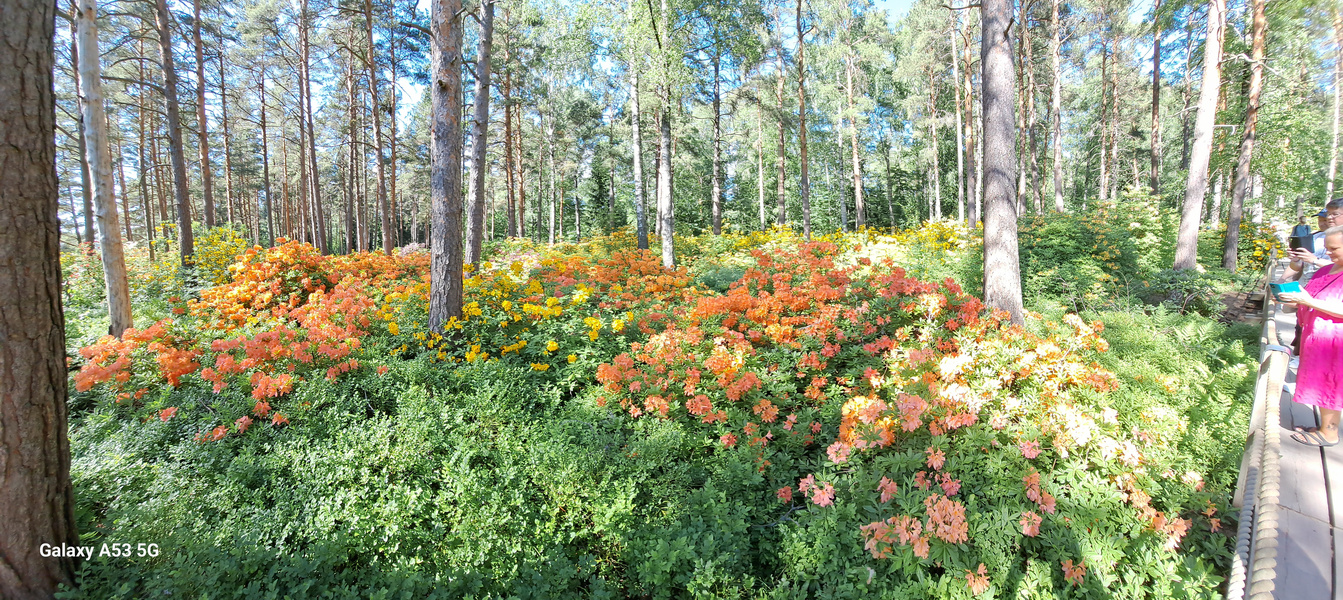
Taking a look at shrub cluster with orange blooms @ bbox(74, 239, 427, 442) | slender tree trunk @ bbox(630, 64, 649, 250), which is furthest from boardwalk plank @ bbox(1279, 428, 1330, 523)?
slender tree trunk @ bbox(630, 64, 649, 250)

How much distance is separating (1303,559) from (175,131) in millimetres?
14379

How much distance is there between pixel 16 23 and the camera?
195cm

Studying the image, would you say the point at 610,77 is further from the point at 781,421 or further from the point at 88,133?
the point at 781,421

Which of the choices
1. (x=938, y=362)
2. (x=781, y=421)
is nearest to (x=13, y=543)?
(x=781, y=421)

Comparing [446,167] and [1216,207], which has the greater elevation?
[1216,207]

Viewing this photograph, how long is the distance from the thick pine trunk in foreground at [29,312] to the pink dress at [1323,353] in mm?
7370

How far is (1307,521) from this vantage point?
8.75ft

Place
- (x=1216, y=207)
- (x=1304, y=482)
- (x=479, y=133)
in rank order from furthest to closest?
1. (x=1216, y=207)
2. (x=479, y=133)
3. (x=1304, y=482)

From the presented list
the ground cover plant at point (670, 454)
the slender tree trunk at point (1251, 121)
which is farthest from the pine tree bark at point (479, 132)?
the slender tree trunk at point (1251, 121)

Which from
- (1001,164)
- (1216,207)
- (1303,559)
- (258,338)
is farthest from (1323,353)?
(1216,207)

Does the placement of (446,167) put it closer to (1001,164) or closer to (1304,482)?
(1001,164)

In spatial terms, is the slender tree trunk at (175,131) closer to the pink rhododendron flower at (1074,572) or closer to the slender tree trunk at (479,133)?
the slender tree trunk at (479,133)

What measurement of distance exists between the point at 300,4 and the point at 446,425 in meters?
16.1

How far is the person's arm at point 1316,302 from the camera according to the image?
3.22m
